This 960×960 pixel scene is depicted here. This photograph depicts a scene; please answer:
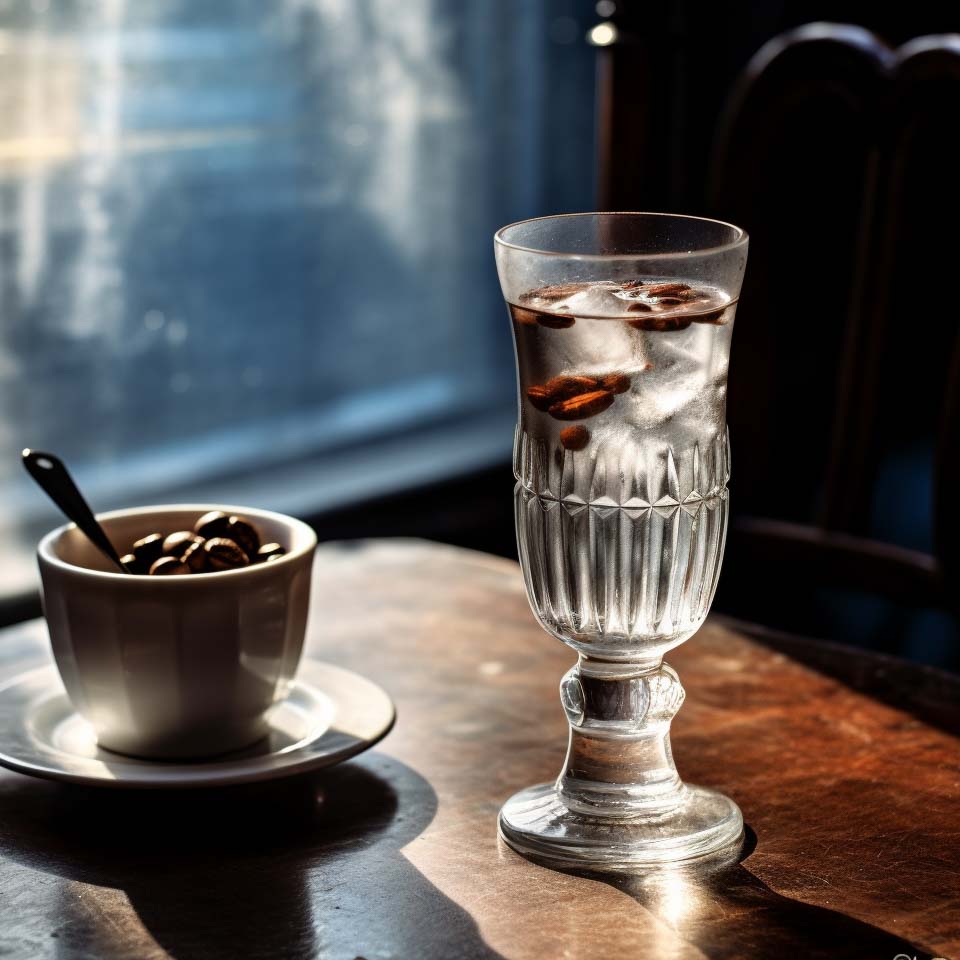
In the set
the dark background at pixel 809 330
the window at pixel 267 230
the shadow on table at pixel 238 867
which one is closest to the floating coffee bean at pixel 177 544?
the shadow on table at pixel 238 867

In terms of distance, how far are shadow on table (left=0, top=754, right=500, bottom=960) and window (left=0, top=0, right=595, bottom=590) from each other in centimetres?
119

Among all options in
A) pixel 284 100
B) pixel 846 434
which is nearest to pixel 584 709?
pixel 846 434

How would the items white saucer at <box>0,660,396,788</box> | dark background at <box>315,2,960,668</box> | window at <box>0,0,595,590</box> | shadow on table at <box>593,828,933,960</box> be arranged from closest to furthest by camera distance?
shadow on table at <box>593,828,933,960</box>
white saucer at <box>0,660,396,788</box>
window at <box>0,0,595,590</box>
dark background at <box>315,2,960,668</box>

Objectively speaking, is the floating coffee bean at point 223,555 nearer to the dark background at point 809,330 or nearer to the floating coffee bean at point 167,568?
the floating coffee bean at point 167,568

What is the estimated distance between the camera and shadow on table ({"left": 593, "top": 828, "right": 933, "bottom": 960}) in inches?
23.6

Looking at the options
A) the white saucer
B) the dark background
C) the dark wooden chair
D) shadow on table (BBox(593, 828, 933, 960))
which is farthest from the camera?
the dark background

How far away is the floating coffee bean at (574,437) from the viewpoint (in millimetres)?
678

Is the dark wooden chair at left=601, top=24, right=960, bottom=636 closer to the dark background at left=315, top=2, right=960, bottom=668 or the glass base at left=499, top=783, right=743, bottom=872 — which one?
the dark background at left=315, top=2, right=960, bottom=668

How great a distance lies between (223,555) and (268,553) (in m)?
0.03

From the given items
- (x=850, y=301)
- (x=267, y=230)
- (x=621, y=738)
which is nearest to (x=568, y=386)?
(x=621, y=738)

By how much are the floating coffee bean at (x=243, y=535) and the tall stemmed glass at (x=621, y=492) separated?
165 millimetres

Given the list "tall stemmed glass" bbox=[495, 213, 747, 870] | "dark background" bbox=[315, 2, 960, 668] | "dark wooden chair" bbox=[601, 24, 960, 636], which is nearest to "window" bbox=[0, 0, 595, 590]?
"dark background" bbox=[315, 2, 960, 668]

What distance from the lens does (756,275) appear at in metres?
1.34

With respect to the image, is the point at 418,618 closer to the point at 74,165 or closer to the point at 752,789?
the point at 752,789
